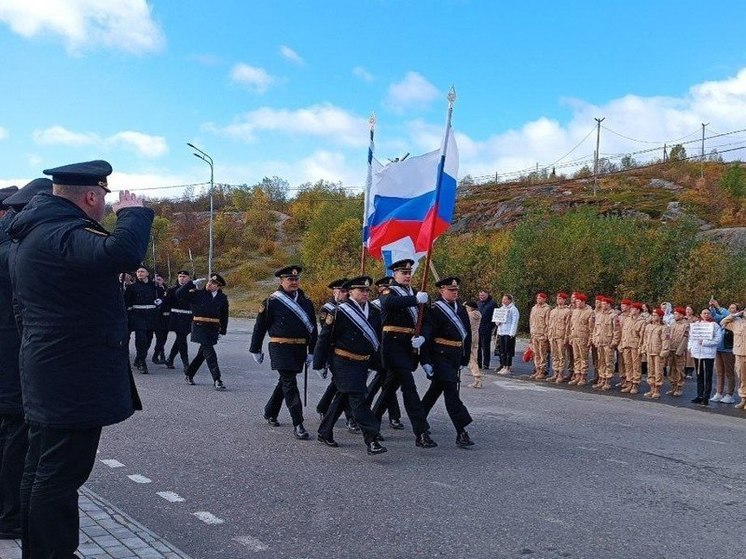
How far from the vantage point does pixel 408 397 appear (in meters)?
8.61

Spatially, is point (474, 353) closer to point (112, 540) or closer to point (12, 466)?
point (112, 540)

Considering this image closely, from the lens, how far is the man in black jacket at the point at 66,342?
358cm

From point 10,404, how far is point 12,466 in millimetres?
409

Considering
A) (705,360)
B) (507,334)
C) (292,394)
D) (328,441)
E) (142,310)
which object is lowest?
(328,441)

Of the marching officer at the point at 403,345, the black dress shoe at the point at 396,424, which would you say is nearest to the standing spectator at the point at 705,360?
the black dress shoe at the point at 396,424

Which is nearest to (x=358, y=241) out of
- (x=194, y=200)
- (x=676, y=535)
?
(x=676, y=535)

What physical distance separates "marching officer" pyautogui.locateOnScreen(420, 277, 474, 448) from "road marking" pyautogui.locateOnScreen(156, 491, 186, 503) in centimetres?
347

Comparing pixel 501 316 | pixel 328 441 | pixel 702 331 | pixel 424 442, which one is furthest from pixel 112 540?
pixel 501 316

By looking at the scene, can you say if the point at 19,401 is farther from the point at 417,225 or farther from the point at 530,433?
the point at 417,225

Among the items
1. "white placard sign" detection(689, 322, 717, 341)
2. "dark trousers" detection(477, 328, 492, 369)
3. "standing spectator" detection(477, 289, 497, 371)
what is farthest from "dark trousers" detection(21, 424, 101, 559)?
"dark trousers" detection(477, 328, 492, 369)

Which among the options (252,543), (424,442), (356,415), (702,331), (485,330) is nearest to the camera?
(252,543)

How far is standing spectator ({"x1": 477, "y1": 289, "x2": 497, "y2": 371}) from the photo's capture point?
18875 mm

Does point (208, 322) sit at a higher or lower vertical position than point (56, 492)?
higher

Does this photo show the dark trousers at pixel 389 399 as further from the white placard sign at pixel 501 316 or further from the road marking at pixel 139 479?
the white placard sign at pixel 501 316
